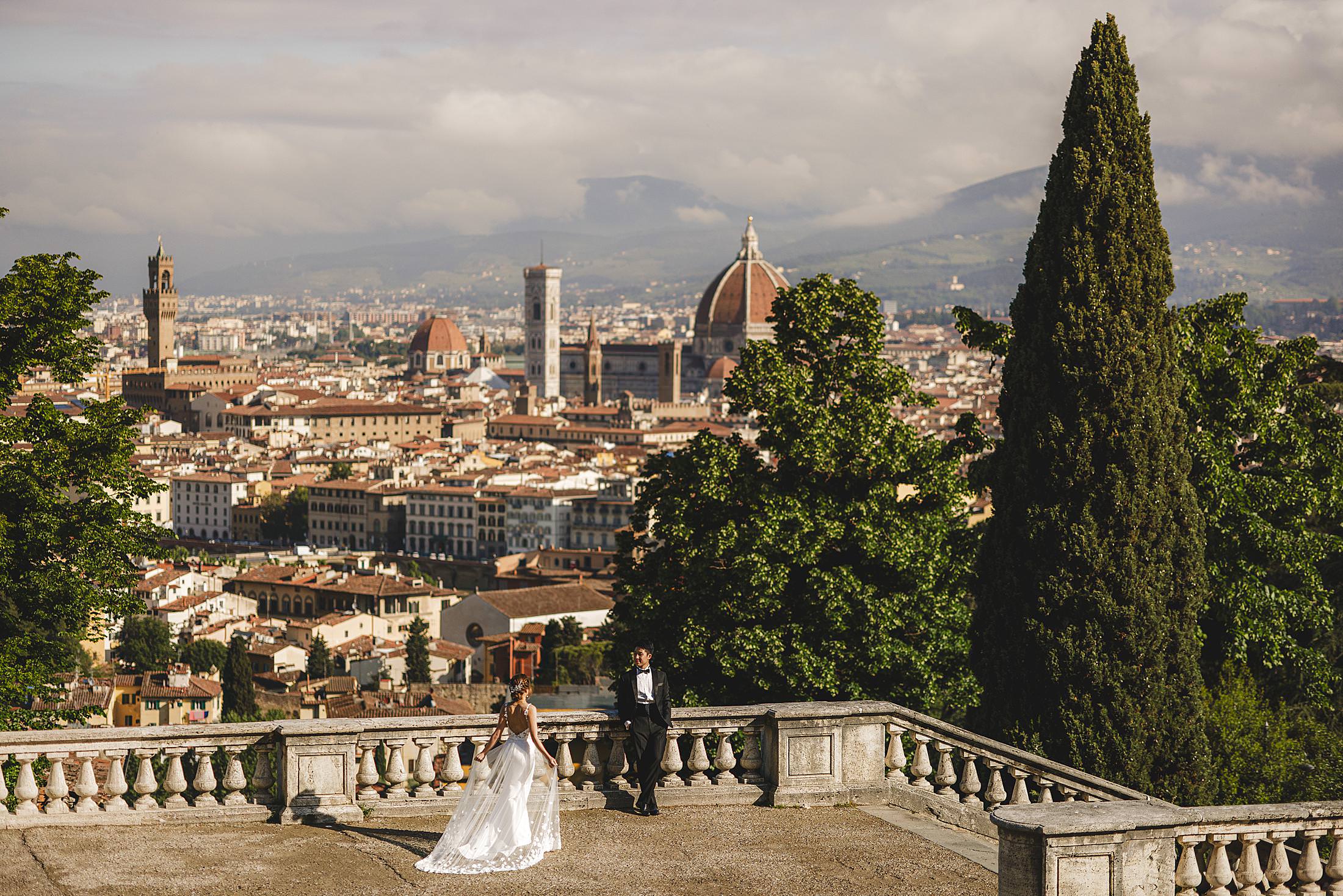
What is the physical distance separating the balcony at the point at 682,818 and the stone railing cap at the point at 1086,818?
0.01 m

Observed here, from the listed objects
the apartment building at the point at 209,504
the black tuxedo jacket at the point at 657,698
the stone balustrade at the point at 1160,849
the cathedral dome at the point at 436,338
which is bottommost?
the apartment building at the point at 209,504

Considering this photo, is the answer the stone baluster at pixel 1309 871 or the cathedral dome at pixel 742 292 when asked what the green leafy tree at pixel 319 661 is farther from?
the cathedral dome at pixel 742 292

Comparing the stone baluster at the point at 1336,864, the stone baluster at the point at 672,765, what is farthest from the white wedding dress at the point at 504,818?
the stone baluster at the point at 1336,864

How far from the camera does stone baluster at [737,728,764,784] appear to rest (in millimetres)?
8797

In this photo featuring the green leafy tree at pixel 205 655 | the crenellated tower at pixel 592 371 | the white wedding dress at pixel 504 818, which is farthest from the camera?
the crenellated tower at pixel 592 371

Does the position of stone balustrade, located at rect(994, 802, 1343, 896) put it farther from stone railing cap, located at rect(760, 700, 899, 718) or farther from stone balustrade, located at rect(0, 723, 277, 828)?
stone balustrade, located at rect(0, 723, 277, 828)

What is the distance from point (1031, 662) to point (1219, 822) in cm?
358

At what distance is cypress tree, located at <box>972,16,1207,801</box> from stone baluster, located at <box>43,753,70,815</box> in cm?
530

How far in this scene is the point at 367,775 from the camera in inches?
324

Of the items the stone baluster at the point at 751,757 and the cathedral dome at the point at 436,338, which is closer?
the stone baluster at the point at 751,757

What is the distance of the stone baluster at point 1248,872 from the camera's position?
6.70 meters

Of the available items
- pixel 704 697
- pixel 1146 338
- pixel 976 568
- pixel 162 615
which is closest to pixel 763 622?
pixel 704 697

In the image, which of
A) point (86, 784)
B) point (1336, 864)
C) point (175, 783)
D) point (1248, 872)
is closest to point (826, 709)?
point (1248, 872)

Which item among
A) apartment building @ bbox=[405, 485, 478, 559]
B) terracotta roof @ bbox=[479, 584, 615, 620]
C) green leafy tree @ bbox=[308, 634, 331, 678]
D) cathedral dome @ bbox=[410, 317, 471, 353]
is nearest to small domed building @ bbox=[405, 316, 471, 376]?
cathedral dome @ bbox=[410, 317, 471, 353]
